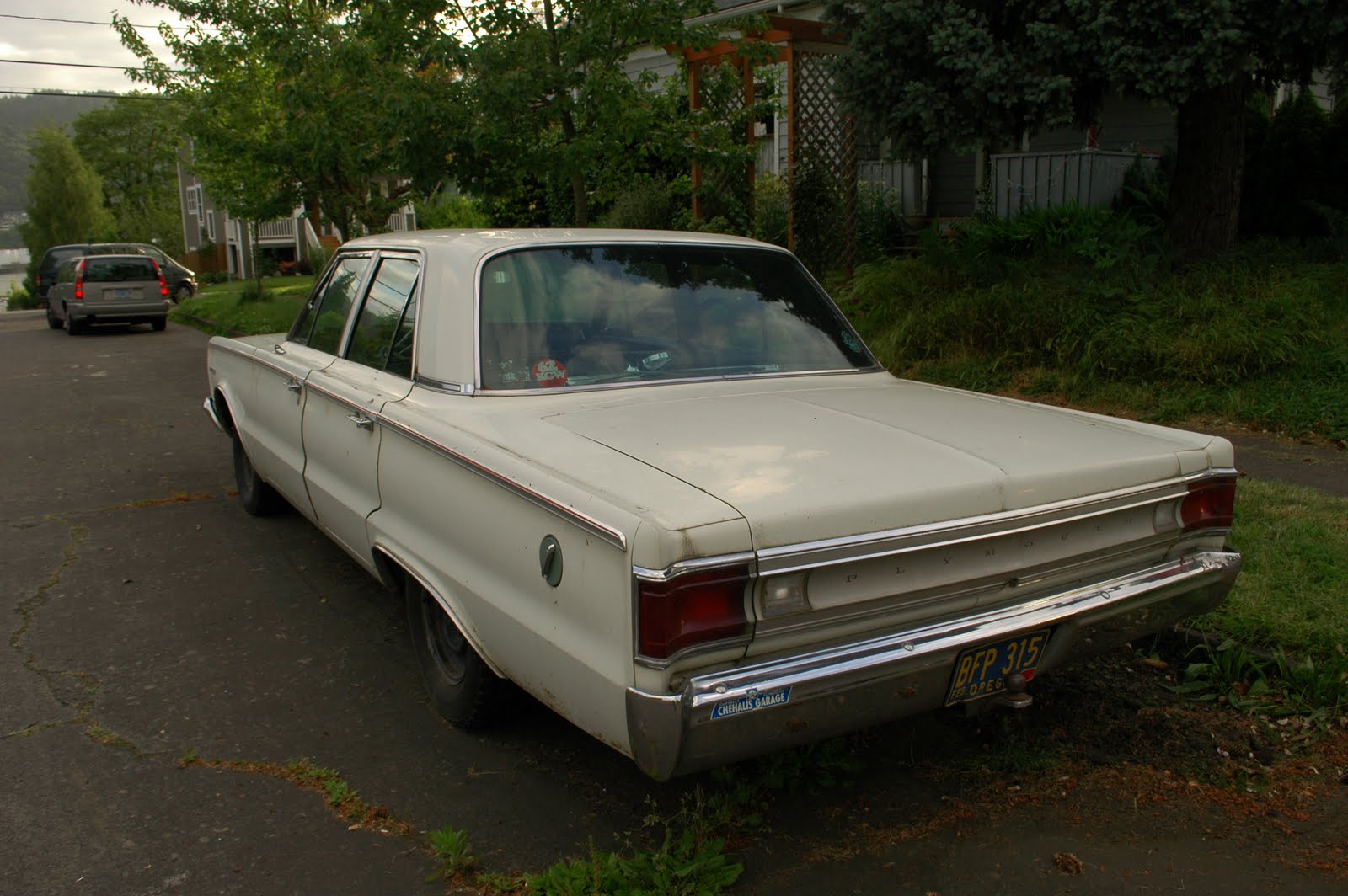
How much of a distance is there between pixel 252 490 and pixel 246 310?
15550 millimetres

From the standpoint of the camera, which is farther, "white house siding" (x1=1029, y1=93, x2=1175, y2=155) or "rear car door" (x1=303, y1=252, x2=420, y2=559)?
"white house siding" (x1=1029, y1=93, x2=1175, y2=155)

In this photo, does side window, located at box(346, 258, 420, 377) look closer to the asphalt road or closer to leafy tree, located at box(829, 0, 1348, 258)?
the asphalt road

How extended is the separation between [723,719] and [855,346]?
2.31 m

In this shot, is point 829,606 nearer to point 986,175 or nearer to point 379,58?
point 379,58

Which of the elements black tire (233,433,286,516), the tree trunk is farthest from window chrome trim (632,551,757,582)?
the tree trunk

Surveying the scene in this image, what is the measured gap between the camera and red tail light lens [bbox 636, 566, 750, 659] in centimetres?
250

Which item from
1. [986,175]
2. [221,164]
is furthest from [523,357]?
[221,164]

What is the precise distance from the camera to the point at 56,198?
195 feet

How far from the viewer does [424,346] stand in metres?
3.93

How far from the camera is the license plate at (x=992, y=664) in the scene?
2918 mm

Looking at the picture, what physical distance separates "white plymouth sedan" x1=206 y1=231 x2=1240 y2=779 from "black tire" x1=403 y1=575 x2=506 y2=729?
14 millimetres

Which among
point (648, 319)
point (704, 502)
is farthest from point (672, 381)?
point (704, 502)

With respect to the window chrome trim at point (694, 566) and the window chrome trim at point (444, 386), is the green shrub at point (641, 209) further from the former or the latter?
the window chrome trim at point (694, 566)

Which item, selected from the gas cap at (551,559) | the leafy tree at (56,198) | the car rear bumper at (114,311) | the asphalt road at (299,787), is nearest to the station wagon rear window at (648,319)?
the gas cap at (551,559)
